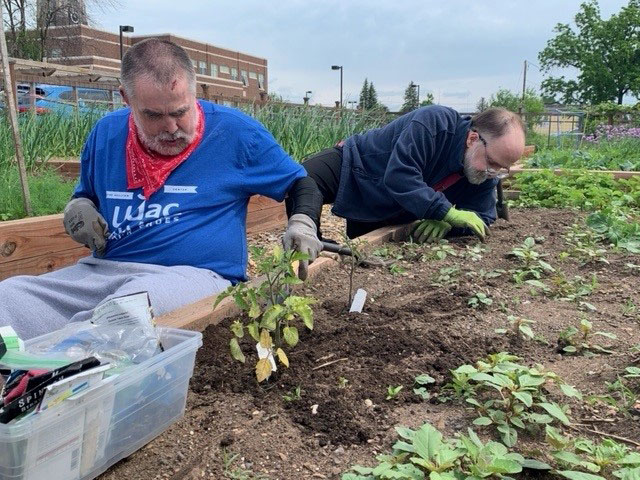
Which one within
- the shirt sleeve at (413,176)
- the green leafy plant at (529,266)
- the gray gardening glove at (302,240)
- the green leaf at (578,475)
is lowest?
the green leaf at (578,475)

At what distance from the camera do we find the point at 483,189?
3953 mm

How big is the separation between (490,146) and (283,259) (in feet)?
6.84

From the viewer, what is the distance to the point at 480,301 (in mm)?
2424

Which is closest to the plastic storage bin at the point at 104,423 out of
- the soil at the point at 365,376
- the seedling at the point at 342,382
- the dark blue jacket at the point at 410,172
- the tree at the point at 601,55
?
the soil at the point at 365,376

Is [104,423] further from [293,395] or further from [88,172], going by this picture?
[88,172]

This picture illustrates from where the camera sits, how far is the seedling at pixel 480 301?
2397 millimetres

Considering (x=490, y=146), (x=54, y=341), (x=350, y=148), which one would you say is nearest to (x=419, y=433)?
(x=54, y=341)

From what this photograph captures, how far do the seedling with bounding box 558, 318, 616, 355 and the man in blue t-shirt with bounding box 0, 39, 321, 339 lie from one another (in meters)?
0.90

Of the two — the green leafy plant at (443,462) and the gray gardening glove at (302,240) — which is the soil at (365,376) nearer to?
the green leafy plant at (443,462)

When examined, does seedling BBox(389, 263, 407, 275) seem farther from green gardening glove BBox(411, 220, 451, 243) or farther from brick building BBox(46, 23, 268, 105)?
brick building BBox(46, 23, 268, 105)

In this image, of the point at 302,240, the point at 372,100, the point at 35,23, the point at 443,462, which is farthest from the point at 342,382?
the point at 372,100

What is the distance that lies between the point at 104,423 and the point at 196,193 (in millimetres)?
1272

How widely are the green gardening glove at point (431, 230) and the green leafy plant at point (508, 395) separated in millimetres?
2021

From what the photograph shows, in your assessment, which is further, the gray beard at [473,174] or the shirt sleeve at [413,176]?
the gray beard at [473,174]
